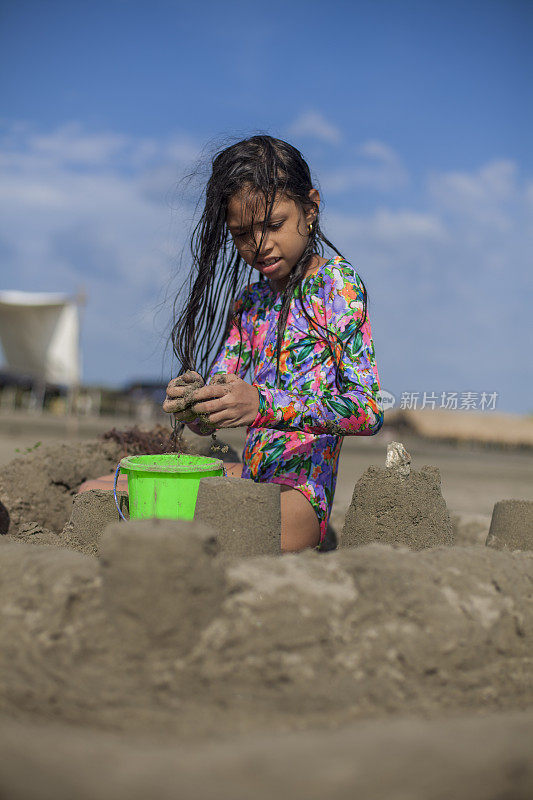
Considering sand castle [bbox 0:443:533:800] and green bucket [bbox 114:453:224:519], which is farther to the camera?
green bucket [bbox 114:453:224:519]

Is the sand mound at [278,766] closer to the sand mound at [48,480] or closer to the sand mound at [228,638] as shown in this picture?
the sand mound at [228,638]

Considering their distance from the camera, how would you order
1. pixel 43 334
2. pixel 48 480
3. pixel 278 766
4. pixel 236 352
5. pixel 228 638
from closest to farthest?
pixel 278 766
pixel 228 638
pixel 236 352
pixel 48 480
pixel 43 334

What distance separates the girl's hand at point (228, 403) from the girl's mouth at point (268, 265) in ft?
1.94

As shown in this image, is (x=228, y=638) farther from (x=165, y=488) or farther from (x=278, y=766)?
(x=165, y=488)

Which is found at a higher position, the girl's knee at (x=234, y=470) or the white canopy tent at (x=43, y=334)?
the white canopy tent at (x=43, y=334)

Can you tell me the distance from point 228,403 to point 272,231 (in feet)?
2.45

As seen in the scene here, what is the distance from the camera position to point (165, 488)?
2348 millimetres

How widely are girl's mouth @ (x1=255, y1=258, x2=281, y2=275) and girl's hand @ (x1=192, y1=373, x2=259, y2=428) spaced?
23.3 inches

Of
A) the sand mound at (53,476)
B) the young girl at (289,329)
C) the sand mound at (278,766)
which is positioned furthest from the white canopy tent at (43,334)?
the sand mound at (278,766)

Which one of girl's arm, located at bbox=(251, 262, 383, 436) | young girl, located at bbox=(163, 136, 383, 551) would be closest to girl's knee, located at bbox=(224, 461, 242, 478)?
young girl, located at bbox=(163, 136, 383, 551)

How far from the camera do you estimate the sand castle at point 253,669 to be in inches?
59.2

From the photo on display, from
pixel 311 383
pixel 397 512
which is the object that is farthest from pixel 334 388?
pixel 397 512

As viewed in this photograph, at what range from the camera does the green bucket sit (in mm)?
2338

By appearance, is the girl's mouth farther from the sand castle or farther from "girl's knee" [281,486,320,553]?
the sand castle
